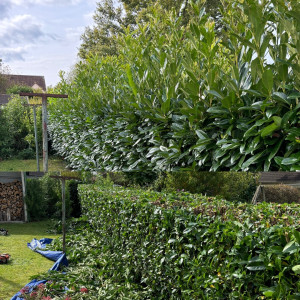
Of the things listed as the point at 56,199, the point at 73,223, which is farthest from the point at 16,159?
the point at 73,223

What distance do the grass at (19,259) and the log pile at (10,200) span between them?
301mm

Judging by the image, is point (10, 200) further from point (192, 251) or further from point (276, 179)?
point (276, 179)

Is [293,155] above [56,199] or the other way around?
above

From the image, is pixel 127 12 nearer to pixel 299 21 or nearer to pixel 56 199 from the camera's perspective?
pixel 56 199

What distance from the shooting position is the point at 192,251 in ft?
9.34

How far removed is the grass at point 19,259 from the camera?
15.9ft

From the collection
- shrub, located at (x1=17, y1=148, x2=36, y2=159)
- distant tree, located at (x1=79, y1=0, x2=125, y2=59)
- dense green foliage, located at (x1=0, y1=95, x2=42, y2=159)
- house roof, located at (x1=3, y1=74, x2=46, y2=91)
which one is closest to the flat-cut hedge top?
shrub, located at (x1=17, y1=148, x2=36, y2=159)

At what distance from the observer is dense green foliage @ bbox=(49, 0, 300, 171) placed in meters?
2.52

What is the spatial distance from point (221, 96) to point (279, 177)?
82 centimetres

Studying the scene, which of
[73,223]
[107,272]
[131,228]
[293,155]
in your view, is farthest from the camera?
[73,223]

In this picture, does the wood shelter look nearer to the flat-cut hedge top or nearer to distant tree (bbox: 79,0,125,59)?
the flat-cut hedge top

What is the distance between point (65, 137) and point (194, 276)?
940cm

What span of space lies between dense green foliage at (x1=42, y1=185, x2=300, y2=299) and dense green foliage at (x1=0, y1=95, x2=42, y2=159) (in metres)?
12.5

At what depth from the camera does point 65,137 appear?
11.6 m
